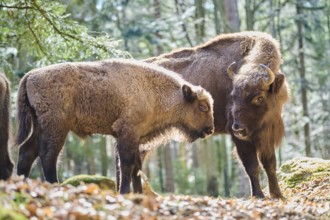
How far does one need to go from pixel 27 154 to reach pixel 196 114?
3089 millimetres

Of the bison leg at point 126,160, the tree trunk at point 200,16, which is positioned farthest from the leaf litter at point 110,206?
the tree trunk at point 200,16

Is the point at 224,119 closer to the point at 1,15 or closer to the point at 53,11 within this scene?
the point at 53,11

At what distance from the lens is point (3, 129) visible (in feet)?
29.2

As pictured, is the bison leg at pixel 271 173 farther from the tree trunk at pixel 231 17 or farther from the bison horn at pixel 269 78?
the tree trunk at pixel 231 17

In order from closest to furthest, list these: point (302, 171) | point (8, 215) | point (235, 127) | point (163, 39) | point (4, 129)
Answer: point (8, 215), point (4, 129), point (235, 127), point (302, 171), point (163, 39)

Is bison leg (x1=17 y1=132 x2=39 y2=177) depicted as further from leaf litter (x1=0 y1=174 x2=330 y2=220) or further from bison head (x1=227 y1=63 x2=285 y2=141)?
bison head (x1=227 y1=63 x2=285 y2=141)

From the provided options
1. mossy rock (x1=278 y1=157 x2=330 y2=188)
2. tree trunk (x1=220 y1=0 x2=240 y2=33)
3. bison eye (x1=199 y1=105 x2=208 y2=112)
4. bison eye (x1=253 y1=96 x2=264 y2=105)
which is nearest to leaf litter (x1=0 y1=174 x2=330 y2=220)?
bison eye (x1=253 y1=96 x2=264 y2=105)

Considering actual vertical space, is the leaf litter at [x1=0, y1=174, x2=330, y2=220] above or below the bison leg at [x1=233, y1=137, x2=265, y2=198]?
below

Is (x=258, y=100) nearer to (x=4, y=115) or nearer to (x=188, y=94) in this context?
(x=188, y=94)

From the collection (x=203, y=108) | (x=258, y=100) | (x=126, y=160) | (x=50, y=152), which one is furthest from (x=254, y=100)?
(x=50, y=152)

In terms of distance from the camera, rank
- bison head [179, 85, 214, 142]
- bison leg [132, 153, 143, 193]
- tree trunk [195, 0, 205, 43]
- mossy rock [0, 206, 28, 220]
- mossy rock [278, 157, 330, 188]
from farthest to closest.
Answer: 1. tree trunk [195, 0, 205, 43]
2. mossy rock [278, 157, 330, 188]
3. bison head [179, 85, 214, 142]
4. bison leg [132, 153, 143, 193]
5. mossy rock [0, 206, 28, 220]

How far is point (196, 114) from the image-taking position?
11133 mm

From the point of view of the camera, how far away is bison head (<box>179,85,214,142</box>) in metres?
11.0

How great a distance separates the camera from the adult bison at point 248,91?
10.9 m
